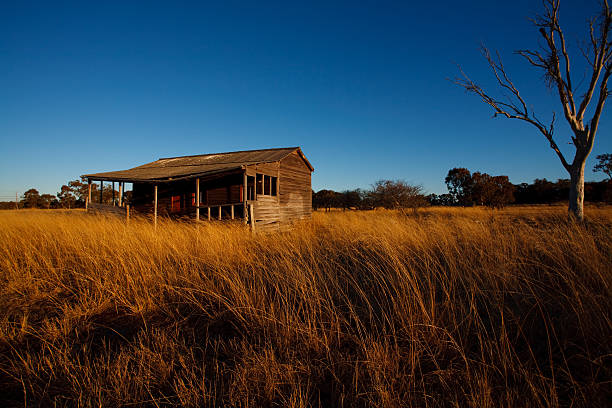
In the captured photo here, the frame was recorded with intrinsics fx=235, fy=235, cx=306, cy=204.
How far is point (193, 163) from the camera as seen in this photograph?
1678 cm

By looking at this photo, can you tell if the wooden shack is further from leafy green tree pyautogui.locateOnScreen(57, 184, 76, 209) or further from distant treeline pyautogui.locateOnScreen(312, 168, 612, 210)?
leafy green tree pyautogui.locateOnScreen(57, 184, 76, 209)

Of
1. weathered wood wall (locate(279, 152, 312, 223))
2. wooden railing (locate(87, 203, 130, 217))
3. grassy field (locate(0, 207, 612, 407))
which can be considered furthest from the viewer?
weathered wood wall (locate(279, 152, 312, 223))

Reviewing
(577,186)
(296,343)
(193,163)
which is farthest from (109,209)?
(577,186)

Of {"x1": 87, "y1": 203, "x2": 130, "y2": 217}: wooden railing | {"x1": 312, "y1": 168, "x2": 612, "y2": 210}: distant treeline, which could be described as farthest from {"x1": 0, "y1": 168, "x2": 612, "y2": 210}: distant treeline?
{"x1": 87, "y1": 203, "x2": 130, "y2": 217}: wooden railing

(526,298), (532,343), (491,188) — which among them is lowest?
(532,343)

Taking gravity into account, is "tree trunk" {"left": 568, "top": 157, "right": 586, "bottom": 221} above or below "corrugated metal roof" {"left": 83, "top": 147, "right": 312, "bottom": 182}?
below

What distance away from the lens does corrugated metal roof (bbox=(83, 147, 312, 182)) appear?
13.2 metres

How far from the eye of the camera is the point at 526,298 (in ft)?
7.70

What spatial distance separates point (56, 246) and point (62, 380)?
434 cm

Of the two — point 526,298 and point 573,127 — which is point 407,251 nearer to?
point 526,298

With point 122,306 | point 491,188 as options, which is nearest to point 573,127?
point 122,306

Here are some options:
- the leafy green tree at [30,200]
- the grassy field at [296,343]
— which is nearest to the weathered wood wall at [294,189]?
the grassy field at [296,343]

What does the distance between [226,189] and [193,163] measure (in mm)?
4762

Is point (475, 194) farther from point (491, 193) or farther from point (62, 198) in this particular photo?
point (62, 198)
